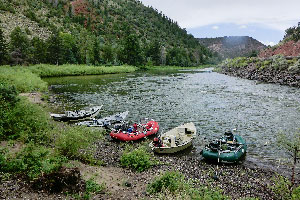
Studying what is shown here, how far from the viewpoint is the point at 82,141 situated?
1391 cm

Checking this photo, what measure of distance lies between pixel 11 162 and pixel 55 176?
2.72 metres

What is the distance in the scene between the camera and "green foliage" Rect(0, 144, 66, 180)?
35.0 feet

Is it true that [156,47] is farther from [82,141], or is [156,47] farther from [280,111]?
[82,141]

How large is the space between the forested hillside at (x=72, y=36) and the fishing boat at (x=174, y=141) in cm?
6601

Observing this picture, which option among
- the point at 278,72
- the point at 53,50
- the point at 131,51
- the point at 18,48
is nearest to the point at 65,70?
the point at 53,50

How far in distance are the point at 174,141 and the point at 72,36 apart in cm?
9955

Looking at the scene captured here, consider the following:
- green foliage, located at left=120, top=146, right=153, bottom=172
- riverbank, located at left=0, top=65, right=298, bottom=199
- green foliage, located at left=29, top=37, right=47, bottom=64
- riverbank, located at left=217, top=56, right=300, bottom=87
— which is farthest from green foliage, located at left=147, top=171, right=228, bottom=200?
green foliage, located at left=29, top=37, right=47, bottom=64

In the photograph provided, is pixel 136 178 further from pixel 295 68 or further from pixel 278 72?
pixel 278 72

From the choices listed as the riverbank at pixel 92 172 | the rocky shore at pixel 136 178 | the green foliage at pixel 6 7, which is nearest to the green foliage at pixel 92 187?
the riverbank at pixel 92 172

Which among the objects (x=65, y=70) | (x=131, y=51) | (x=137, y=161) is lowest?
(x=137, y=161)

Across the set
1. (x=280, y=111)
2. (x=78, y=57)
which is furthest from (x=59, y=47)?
(x=280, y=111)

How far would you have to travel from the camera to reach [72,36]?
344 ft

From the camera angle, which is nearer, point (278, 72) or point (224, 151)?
point (224, 151)

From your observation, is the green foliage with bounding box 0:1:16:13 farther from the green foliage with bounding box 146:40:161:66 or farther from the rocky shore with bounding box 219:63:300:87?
the rocky shore with bounding box 219:63:300:87
